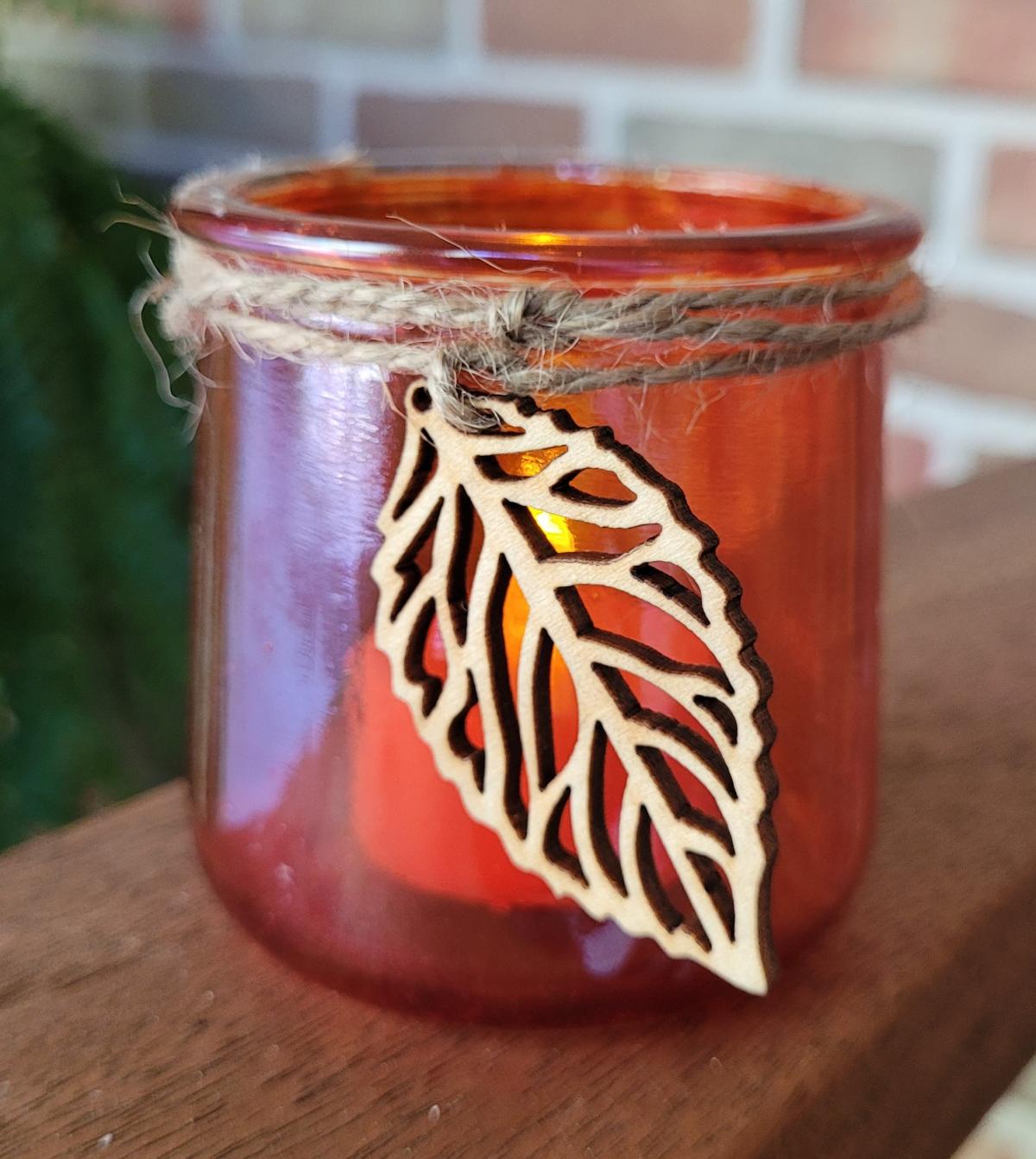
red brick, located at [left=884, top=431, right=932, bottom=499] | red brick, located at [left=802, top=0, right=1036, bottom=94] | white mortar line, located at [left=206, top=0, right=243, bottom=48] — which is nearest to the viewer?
red brick, located at [left=802, top=0, right=1036, bottom=94]

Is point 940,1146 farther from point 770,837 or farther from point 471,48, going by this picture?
point 471,48

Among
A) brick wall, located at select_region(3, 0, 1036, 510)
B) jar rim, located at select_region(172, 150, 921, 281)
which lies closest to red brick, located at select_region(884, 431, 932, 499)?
brick wall, located at select_region(3, 0, 1036, 510)

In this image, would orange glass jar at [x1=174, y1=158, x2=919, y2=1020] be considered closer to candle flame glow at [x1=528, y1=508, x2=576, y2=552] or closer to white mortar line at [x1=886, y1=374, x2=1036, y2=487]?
candle flame glow at [x1=528, y1=508, x2=576, y2=552]

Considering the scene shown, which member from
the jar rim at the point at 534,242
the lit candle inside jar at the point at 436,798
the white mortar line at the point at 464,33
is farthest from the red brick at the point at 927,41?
the lit candle inside jar at the point at 436,798

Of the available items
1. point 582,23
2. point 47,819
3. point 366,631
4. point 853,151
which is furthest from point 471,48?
point 366,631

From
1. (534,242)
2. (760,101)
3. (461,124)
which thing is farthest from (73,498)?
(534,242)

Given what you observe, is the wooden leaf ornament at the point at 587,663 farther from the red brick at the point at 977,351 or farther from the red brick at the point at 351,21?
the red brick at the point at 351,21

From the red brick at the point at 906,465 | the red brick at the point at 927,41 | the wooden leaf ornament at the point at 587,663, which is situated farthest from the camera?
the red brick at the point at 906,465
